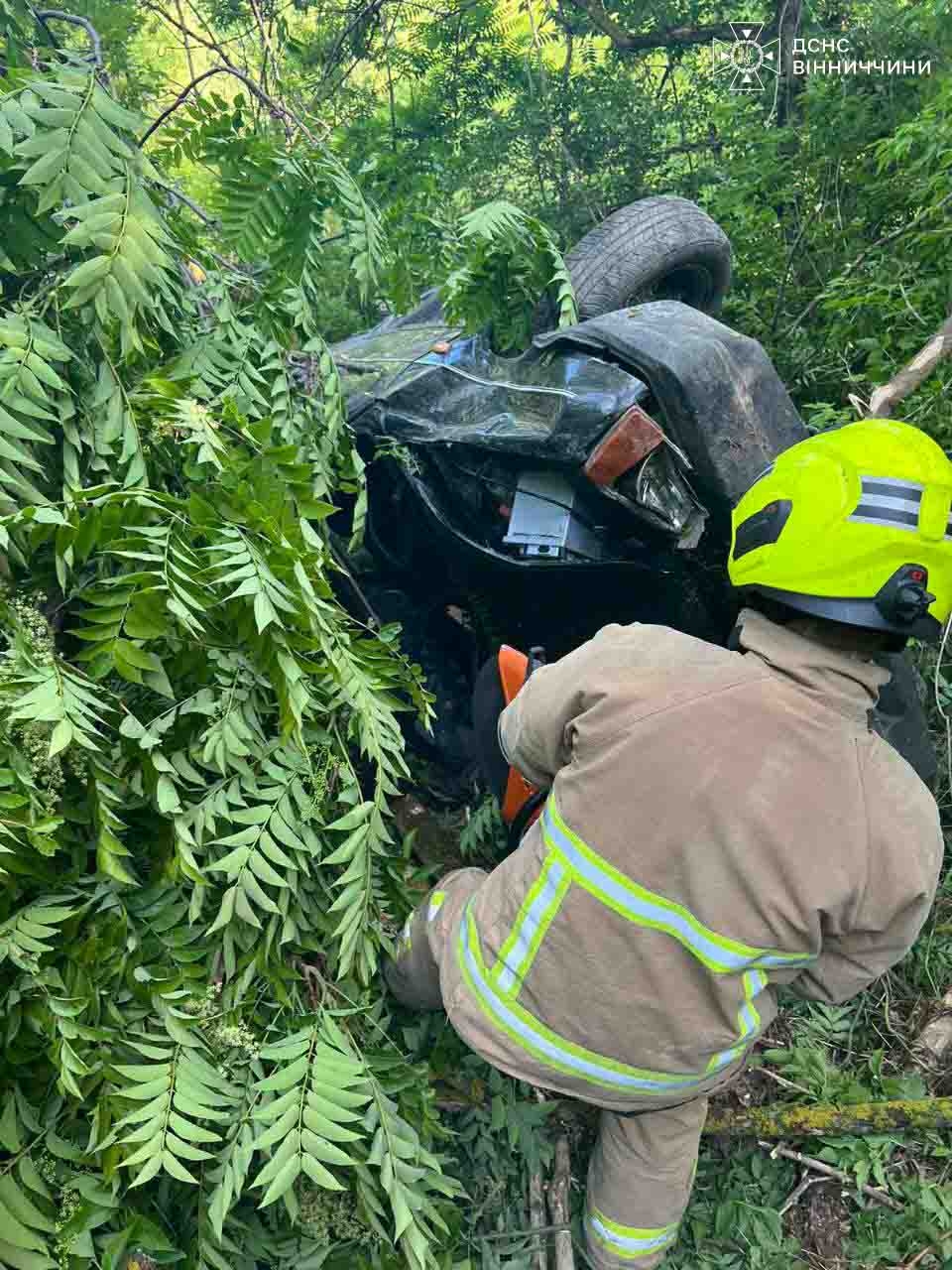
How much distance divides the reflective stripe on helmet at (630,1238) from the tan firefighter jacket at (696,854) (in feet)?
1.39

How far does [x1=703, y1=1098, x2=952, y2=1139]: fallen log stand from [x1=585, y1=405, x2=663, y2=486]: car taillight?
152 cm

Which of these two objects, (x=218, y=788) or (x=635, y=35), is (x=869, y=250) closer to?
(x=635, y=35)

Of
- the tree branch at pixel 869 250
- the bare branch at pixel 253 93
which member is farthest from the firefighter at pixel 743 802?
the tree branch at pixel 869 250

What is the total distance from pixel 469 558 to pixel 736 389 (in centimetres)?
78

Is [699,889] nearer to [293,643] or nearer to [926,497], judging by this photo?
[926,497]

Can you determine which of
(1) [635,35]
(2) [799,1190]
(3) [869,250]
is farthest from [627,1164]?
(1) [635,35]

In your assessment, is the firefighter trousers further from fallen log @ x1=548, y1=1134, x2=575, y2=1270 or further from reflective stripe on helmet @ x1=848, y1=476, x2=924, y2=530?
reflective stripe on helmet @ x1=848, y1=476, x2=924, y2=530

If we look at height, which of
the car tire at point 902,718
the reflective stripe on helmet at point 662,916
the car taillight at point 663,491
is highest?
the car taillight at point 663,491

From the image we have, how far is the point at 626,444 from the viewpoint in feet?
6.32

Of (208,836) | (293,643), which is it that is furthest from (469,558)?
(208,836)

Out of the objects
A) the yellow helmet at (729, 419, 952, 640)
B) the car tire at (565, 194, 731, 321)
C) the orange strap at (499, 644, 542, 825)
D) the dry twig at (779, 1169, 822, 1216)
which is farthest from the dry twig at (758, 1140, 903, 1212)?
the car tire at (565, 194, 731, 321)

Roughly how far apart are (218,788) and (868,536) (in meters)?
1.19

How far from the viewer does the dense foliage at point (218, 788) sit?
4.76ft

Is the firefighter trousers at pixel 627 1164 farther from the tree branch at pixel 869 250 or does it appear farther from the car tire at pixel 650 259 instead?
the tree branch at pixel 869 250
